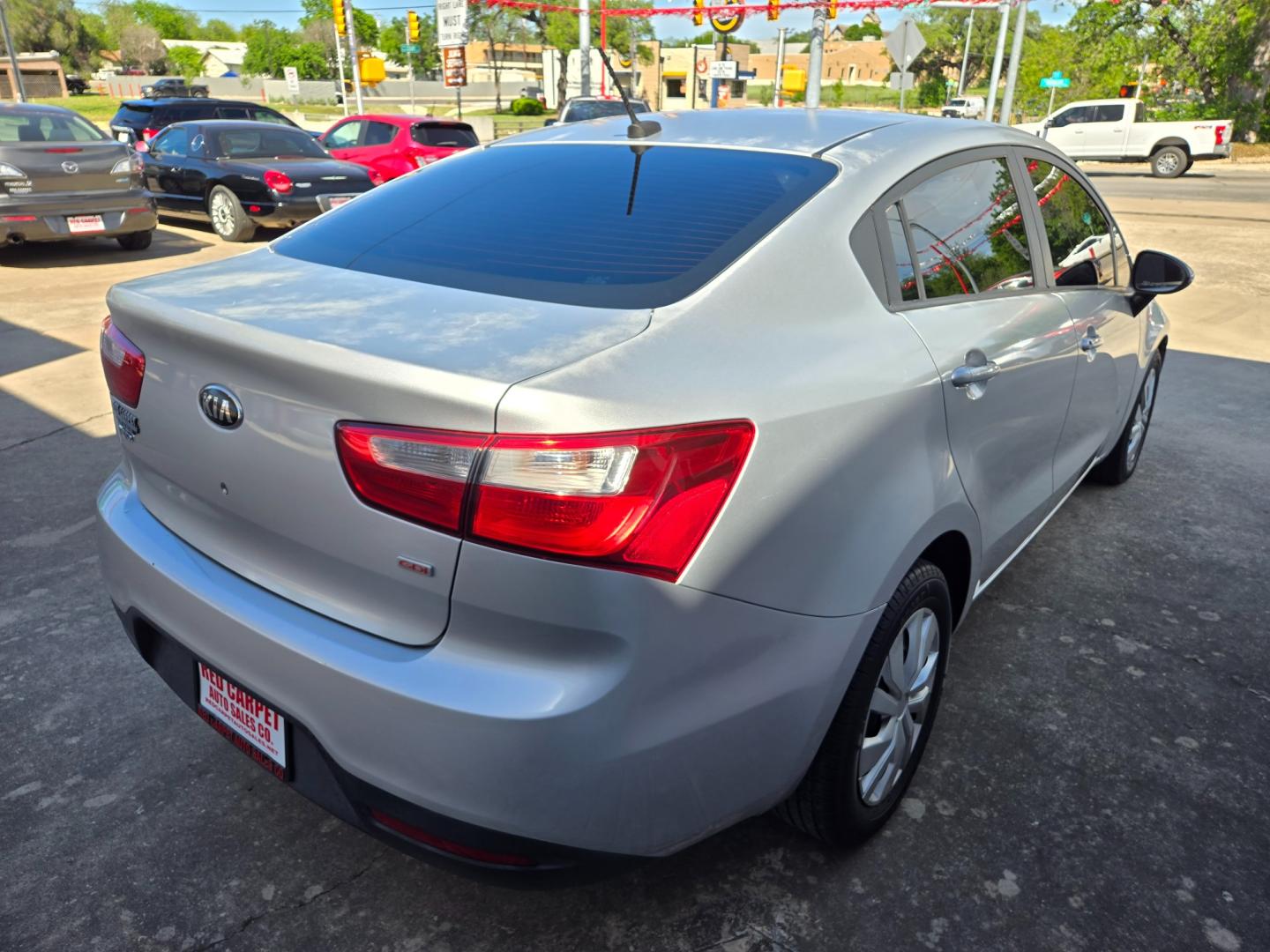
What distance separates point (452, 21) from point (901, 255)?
2591cm

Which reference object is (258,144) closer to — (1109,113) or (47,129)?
(47,129)

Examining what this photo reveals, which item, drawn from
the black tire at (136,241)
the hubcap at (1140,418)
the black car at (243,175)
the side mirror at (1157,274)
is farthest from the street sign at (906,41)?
the side mirror at (1157,274)

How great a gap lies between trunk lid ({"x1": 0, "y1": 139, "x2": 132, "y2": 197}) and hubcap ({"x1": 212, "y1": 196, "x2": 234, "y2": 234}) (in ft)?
4.97

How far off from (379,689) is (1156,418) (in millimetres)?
5489

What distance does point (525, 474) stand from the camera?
150 centimetres

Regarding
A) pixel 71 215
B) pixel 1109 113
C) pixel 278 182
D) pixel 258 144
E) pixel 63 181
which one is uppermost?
pixel 1109 113

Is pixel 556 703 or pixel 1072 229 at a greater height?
pixel 1072 229

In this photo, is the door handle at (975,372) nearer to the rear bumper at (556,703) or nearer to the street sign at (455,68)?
the rear bumper at (556,703)

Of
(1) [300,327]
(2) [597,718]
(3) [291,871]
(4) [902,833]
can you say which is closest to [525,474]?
(2) [597,718]

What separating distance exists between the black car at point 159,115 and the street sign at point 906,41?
36.5ft

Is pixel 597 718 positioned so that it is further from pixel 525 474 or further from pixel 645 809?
pixel 525 474

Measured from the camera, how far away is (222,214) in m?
11.8

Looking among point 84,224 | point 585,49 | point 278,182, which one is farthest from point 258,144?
point 585,49

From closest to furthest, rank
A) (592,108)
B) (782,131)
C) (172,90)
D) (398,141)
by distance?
(782,131)
(398,141)
(592,108)
(172,90)
